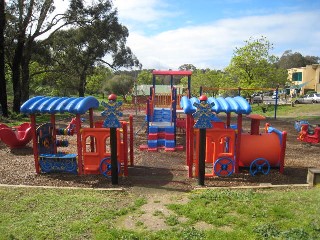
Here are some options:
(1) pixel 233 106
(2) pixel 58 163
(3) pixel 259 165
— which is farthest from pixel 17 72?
(3) pixel 259 165

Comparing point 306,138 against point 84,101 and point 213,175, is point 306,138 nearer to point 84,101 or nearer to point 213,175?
point 213,175

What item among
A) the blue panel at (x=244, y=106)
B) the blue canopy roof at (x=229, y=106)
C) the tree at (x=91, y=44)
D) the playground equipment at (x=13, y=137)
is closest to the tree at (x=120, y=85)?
the tree at (x=91, y=44)

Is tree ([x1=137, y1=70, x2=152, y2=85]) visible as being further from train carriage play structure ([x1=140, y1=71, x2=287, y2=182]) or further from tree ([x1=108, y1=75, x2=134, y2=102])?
train carriage play structure ([x1=140, y1=71, x2=287, y2=182])

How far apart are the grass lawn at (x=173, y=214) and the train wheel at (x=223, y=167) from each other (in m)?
1.48

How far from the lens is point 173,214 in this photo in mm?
6137

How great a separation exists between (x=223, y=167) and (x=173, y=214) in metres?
3.21

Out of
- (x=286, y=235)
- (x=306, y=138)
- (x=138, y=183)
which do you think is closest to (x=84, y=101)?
(x=138, y=183)

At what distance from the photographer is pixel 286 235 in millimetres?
5102

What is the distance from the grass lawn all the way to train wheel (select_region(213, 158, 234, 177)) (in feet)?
4.85

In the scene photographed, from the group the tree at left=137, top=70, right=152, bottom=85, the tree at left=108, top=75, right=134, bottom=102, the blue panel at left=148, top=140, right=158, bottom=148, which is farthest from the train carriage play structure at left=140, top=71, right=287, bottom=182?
the tree at left=137, top=70, right=152, bottom=85

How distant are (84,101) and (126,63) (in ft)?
114

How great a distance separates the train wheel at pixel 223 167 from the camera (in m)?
8.89

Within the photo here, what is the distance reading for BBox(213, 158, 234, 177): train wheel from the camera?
29.2 feet

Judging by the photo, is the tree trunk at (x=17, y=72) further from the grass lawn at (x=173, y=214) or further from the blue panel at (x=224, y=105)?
the blue panel at (x=224, y=105)
